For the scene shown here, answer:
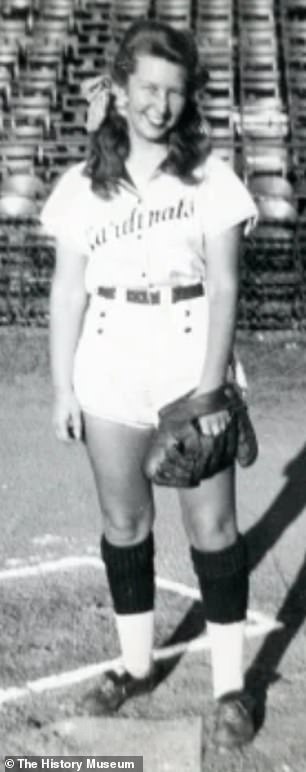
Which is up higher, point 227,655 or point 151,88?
point 151,88

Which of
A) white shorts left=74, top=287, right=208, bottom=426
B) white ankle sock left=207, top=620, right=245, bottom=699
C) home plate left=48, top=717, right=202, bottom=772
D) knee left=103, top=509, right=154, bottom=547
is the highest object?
white shorts left=74, top=287, right=208, bottom=426

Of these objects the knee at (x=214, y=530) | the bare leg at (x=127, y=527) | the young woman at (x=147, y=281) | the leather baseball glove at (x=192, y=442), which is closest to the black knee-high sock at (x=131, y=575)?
the bare leg at (x=127, y=527)

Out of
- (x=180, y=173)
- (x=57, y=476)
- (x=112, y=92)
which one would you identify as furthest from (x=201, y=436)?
(x=57, y=476)

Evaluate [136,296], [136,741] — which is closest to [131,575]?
[136,741]

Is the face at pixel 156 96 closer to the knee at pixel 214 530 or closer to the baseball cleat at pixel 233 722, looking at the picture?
the knee at pixel 214 530

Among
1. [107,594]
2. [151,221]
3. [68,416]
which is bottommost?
[107,594]

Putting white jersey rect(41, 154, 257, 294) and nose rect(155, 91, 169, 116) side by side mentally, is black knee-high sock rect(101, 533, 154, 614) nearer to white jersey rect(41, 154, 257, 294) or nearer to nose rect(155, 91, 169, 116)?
white jersey rect(41, 154, 257, 294)

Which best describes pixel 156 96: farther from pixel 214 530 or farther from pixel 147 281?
pixel 214 530

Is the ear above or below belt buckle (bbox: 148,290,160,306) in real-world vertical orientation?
above

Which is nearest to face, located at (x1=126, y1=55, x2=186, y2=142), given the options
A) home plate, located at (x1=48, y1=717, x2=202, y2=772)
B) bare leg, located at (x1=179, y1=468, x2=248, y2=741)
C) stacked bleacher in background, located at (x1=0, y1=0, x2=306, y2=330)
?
bare leg, located at (x1=179, y1=468, x2=248, y2=741)
